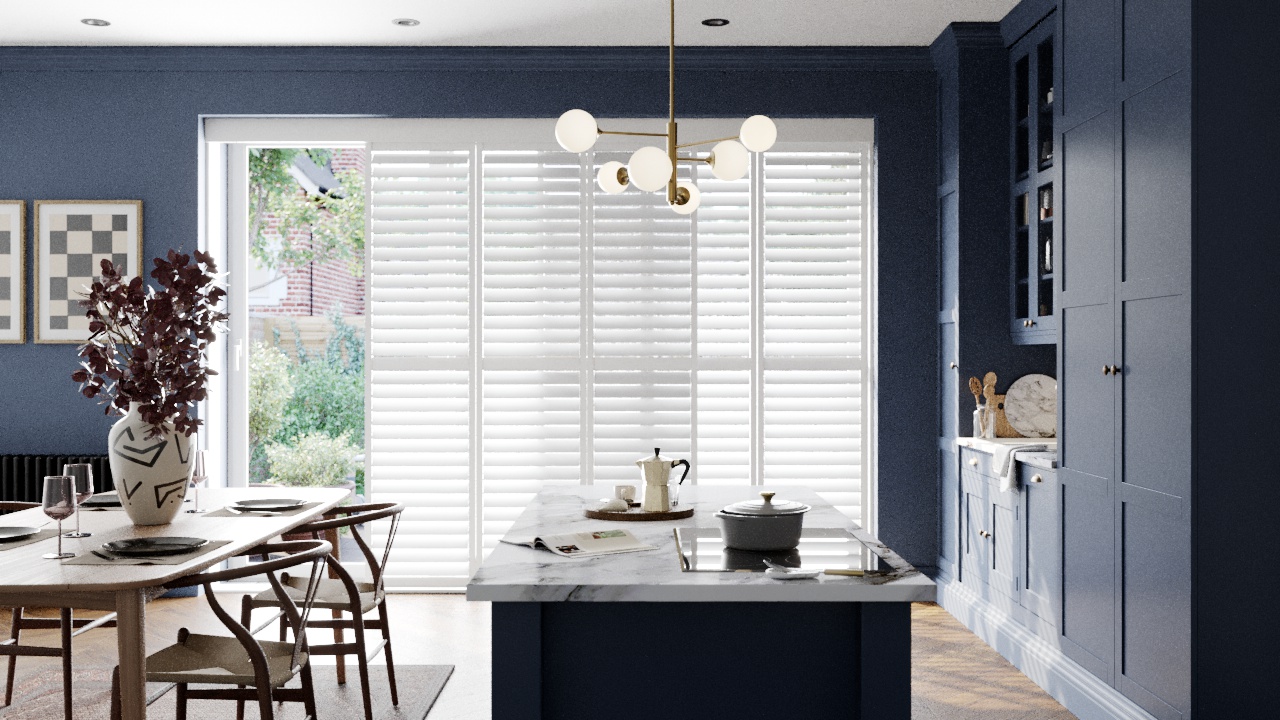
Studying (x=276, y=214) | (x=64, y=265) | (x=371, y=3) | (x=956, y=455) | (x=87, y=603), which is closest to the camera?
(x=87, y=603)

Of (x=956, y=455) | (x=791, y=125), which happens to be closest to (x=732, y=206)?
(x=791, y=125)

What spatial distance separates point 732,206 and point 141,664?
3393 millimetres

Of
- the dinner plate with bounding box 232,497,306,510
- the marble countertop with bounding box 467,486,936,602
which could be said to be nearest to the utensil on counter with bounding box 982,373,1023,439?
the marble countertop with bounding box 467,486,936,602

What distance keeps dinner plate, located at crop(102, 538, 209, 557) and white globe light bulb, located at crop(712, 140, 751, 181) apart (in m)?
1.78

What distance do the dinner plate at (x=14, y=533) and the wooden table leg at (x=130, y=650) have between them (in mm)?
616

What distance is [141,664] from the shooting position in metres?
2.23

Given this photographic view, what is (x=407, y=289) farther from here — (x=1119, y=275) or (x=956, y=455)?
(x=1119, y=275)

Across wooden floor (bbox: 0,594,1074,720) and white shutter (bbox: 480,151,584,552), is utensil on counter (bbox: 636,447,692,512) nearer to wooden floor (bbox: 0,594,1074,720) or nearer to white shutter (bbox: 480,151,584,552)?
wooden floor (bbox: 0,594,1074,720)

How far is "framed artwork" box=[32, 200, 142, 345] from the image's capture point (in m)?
4.76

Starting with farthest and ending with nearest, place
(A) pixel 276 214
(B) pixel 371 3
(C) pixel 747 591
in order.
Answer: (A) pixel 276 214
(B) pixel 371 3
(C) pixel 747 591

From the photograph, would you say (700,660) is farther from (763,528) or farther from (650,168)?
(650,168)

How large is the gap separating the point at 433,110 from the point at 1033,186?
9.28ft

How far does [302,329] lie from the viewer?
7.99 meters

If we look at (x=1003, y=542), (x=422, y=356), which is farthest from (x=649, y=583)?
(x=422, y=356)
